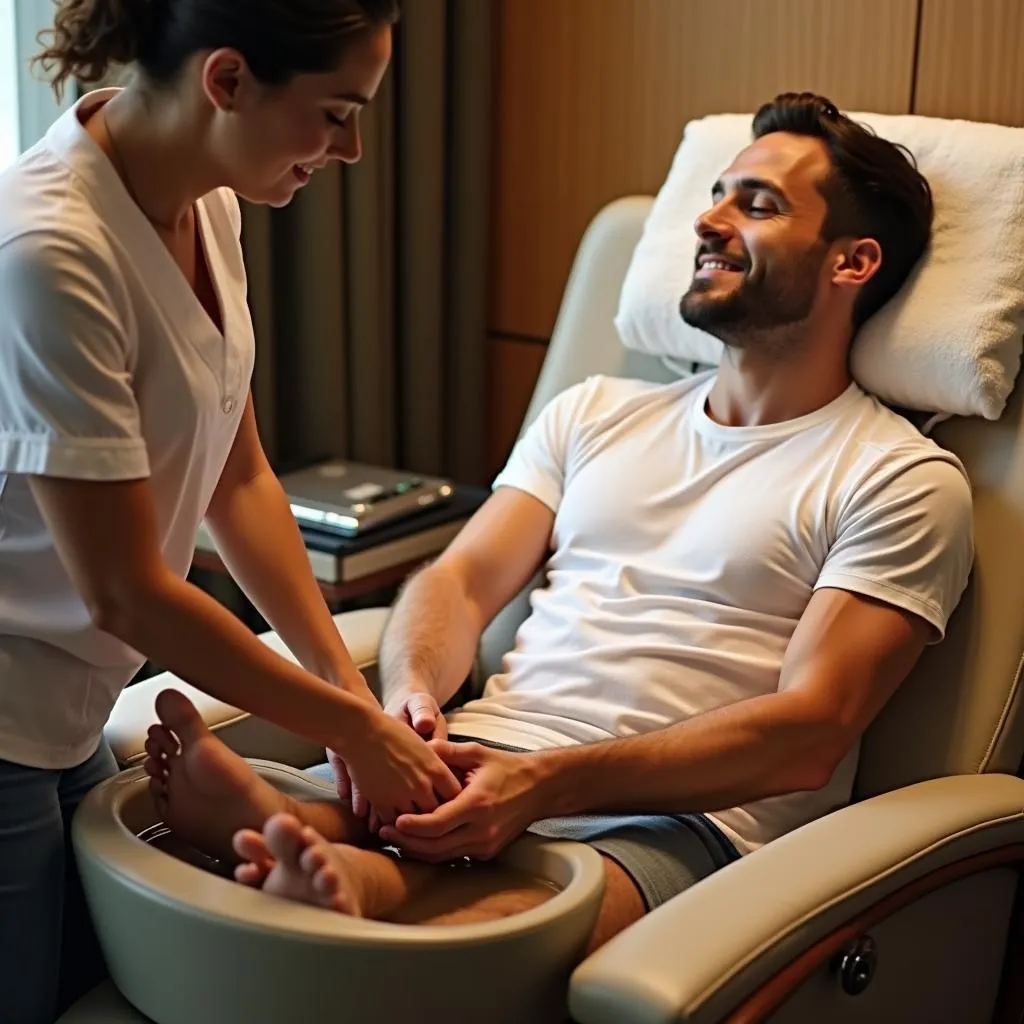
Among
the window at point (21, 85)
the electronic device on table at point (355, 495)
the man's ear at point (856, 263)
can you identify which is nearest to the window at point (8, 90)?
the window at point (21, 85)

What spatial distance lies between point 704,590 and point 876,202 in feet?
1.68

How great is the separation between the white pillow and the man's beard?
0.09 metres

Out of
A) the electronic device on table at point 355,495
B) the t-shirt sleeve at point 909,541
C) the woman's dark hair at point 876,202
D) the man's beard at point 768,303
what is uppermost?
the woman's dark hair at point 876,202

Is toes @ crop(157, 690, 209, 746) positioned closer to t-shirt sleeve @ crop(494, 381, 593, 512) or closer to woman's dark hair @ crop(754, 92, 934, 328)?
t-shirt sleeve @ crop(494, 381, 593, 512)

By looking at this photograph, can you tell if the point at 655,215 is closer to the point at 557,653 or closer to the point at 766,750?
the point at 557,653

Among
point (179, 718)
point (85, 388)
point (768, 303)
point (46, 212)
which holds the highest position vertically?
point (46, 212)

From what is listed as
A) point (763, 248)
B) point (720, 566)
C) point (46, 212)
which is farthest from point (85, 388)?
point (763, 248)

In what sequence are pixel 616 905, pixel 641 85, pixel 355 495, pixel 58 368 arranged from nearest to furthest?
pixel 58 368 < pixel 616 905 < pixel 355 495 < pixel 641 85

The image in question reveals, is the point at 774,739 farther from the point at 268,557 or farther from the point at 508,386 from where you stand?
the point at 508,386

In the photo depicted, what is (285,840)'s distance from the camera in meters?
1.28

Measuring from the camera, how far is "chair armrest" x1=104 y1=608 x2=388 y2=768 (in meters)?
1.65

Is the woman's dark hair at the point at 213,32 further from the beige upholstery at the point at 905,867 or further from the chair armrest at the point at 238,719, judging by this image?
the beige upholstery at the point at 905,867

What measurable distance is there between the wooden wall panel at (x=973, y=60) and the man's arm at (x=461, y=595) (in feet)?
2.59

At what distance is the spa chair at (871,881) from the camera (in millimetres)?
1263
